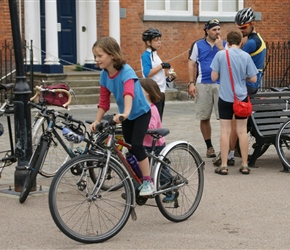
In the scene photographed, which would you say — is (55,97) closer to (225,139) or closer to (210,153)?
(225,139)

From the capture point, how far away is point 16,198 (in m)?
7.56

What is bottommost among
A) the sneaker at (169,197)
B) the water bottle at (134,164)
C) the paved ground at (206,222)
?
the paved ground at (206,222)

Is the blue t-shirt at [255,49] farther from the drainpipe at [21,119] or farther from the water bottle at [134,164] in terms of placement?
the water bottle at [134,164]

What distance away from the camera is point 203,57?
10.2 meters

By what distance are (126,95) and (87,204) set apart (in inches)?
38.0

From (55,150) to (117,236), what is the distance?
98.5 inches

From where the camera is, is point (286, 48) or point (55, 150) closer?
point (55, 150)

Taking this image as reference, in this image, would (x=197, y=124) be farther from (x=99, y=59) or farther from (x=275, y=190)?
(x=99, y=59)

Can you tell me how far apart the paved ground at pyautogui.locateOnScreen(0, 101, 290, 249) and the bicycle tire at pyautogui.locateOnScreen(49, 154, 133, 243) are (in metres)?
0.12

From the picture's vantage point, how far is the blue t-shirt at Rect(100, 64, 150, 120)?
6.33 m

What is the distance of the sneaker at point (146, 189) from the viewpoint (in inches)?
250

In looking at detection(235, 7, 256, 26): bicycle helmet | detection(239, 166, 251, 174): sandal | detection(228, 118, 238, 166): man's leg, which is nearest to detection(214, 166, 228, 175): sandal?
detection(239, 166, 251, 174): sandal

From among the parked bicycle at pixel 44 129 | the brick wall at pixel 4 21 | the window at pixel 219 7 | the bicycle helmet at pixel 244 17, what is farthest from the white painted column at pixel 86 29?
the parked bicycle at pixel 44 129

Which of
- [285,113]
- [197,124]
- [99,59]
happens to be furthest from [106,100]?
[197,124]
